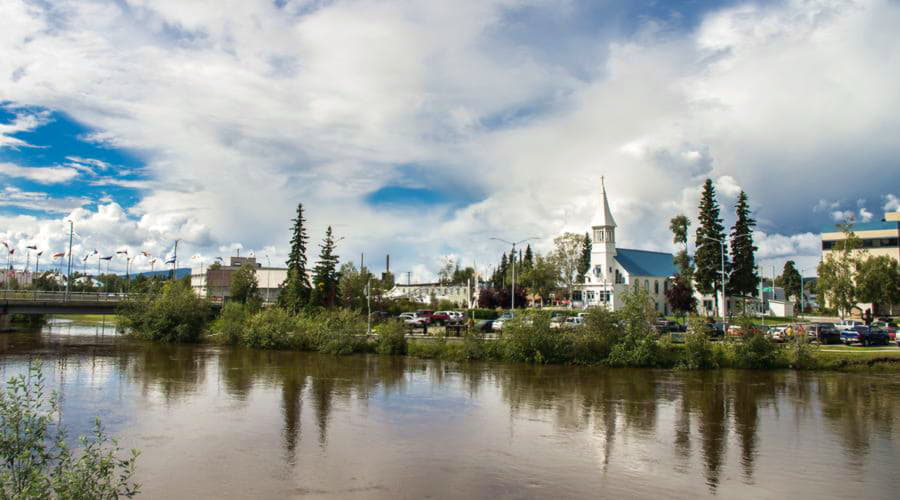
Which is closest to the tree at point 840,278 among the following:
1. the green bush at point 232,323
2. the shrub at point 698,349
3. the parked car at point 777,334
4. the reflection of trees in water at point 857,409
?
the parked car at point 777,334

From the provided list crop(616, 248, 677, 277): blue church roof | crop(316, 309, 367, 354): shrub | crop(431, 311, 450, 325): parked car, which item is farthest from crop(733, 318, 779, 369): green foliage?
crop(616, 248, 677, 277): blue church roof

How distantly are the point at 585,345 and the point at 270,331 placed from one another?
3095cm

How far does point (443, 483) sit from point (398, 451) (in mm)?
3952

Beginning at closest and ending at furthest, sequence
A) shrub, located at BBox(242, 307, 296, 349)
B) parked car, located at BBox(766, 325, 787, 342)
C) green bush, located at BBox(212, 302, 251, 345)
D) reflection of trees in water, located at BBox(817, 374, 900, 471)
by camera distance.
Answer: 1. reflection of trees in water, located at BBox(817, 374, 900, 471)
2. parked car, located at BBox(766, 325, 787, 342)
3. shrub, located at BBox(242, 307, 296, 349)
4. green bush, located at BBox(212, 302, 251, 345)

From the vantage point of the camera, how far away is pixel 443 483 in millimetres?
18625

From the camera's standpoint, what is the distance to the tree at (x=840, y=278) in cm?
6762

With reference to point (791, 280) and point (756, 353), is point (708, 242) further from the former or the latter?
point (791, 280)

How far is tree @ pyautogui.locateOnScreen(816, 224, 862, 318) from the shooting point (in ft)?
222

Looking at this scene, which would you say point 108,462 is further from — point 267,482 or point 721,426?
point 721,426

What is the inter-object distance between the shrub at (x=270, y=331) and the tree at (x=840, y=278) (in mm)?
58416

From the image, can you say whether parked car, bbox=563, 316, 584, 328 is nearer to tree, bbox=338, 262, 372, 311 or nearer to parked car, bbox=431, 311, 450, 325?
parked car, bbox=431, 311, 450, 325

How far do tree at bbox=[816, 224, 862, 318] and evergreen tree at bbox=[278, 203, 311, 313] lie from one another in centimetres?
6107

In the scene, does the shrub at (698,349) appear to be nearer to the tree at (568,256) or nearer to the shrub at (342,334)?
the shrub at (342,334)

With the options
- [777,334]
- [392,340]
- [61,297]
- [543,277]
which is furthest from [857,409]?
[61,297]
